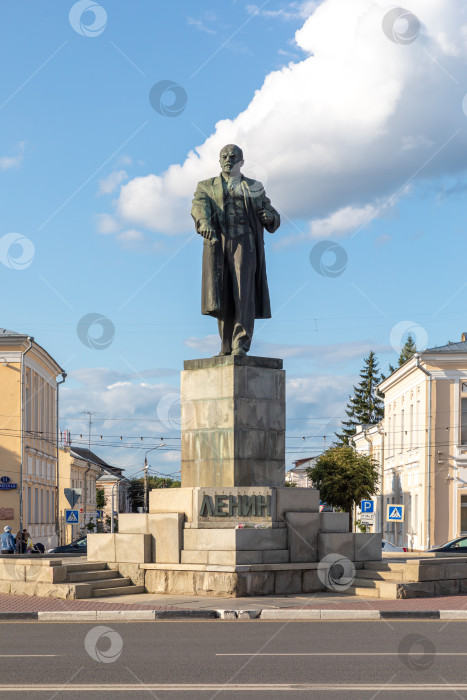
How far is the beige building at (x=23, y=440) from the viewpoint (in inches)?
Answer: 1970

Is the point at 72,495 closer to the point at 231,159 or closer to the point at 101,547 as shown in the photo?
the point at 101,547

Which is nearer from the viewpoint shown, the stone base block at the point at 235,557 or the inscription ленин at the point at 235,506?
the stone base block at the point at 235,557

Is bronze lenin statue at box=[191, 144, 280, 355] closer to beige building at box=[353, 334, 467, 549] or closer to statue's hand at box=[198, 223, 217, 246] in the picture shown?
statue's hand at box=[198, 223, 217, 246]

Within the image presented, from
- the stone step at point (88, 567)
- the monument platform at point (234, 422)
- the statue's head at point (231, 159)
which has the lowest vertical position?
the stone step at point (88, 567)

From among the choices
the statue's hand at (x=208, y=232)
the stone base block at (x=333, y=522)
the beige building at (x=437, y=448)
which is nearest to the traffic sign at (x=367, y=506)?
the beige building at (x=437, y=448)

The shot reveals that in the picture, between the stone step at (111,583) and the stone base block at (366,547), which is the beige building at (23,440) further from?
the stone base block at (366,547)

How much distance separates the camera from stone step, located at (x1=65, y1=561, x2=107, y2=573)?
16.8 meters

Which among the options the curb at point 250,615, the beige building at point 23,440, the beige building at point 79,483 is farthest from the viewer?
the beige building at point 79,483

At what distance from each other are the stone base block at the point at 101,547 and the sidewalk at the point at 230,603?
1359 millimetres
